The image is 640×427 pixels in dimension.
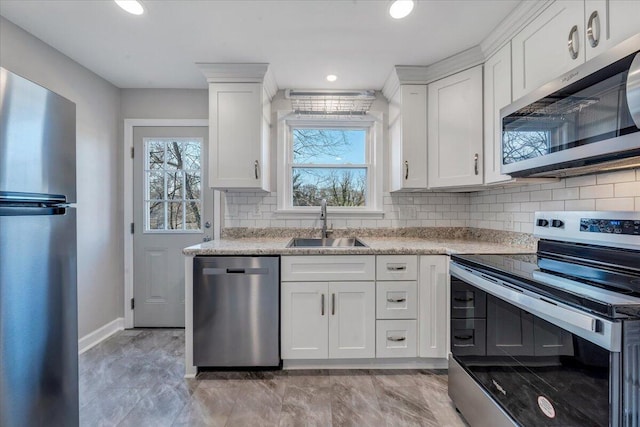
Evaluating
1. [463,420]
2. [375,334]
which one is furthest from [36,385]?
[463,420]

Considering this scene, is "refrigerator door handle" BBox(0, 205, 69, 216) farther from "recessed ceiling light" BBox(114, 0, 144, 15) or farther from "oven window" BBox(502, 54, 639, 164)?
"oven window" BBox(502, 54, 639, 164)

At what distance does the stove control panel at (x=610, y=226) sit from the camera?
1.13 metres

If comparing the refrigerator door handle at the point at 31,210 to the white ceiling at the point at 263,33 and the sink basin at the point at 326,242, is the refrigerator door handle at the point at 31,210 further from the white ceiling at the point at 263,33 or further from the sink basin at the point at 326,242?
the sink basin at the point at 326,242

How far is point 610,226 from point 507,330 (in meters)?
0.62

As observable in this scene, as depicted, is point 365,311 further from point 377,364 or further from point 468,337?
point 468,337

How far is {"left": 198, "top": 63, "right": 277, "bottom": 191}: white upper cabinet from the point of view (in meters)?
2.36

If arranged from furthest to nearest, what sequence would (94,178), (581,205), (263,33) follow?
1. (94,178)
2. (263,33)
3. (581,205)

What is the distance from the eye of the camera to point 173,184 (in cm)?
286

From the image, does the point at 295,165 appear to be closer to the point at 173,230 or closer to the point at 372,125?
the point at 372,125

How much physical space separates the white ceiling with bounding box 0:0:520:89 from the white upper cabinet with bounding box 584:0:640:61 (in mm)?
551

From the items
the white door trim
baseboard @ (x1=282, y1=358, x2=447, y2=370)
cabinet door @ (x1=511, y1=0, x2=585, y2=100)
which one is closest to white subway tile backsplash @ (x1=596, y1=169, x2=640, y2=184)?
cabinet door @ (x1=511, y1=0, x2=585, y2=100)

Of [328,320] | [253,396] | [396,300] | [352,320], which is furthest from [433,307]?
[253,396]

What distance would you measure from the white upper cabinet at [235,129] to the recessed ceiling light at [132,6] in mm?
649

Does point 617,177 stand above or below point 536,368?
above
